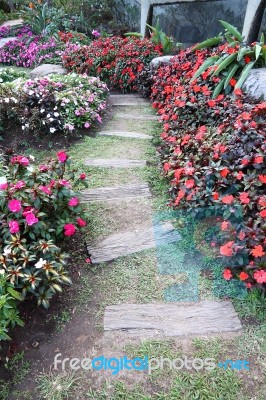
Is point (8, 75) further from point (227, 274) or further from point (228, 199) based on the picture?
point (227, 274)

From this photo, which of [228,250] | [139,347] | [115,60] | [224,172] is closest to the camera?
[139,347]

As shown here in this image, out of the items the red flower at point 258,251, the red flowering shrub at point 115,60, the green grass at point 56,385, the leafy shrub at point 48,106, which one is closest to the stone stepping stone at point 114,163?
the leafy shrub at point 48,106

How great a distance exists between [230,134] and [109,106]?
8.03 feet

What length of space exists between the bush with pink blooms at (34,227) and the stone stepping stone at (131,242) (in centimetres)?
22

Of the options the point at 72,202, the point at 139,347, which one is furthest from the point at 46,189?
the point at 139,347

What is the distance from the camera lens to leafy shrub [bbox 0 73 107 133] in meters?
3.62

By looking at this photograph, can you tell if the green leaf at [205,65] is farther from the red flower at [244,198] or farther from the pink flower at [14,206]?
the pink flower at [14,206]

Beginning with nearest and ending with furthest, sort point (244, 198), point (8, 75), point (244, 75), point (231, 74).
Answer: point (244, 198) → point (244, 75) → point (231, 74) → point (8, 75)

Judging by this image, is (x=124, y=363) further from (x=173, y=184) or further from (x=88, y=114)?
(x=88, y=114)

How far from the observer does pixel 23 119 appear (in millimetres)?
3658

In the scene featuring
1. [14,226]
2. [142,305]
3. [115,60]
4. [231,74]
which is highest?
[231,74]

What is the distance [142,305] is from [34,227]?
798mm

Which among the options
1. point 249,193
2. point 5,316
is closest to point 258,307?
point 249,193

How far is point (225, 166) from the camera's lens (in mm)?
2379
